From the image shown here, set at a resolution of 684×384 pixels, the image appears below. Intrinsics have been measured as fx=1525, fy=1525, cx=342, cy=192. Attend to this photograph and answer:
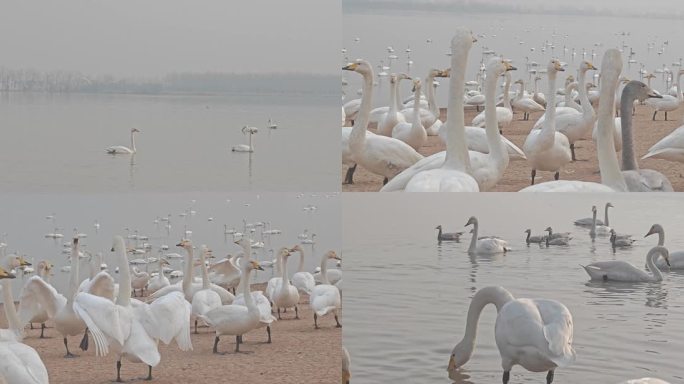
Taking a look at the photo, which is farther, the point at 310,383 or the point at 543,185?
the point at 310,383

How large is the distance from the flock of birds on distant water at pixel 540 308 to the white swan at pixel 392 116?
0.42 m

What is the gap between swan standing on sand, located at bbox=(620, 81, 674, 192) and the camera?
5.20 m

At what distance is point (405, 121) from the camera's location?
543 centimetres

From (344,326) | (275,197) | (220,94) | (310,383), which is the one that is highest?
(220,94)

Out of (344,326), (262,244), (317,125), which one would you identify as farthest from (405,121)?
(262,244)

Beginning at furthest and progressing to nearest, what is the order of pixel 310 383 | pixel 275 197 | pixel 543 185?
1. pixel 310 383
2. pixel 275 197
3. pixel 543 185

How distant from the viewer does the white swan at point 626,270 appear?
5352mm

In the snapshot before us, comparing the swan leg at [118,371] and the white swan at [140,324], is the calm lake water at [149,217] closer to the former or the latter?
the white swan at [140,324]

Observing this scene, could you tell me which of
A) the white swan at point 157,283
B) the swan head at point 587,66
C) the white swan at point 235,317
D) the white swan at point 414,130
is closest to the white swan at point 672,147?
the swan head at point 587,66

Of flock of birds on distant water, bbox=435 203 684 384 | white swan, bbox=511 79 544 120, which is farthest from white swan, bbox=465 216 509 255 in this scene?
white swan, bbox=511 79 544 120

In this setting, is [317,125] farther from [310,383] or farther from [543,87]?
[310,383]

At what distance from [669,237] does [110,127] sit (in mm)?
2037

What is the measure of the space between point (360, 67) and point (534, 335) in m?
1.11

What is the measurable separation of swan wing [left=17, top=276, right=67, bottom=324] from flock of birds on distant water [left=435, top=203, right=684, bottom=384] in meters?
1.80
